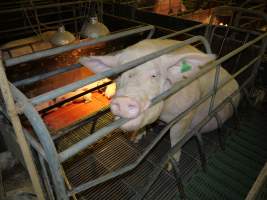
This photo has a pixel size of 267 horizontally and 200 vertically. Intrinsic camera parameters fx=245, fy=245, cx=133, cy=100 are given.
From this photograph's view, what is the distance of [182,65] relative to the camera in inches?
76.0

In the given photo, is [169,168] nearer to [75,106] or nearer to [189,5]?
[75,106]

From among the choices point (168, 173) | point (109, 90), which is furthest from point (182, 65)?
point (109, 90)

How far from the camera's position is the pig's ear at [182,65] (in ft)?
6.02

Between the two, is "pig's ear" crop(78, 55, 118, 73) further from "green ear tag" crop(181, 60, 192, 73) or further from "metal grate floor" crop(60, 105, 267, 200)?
"metal grate floor" crop(60, 105, 267, 200)

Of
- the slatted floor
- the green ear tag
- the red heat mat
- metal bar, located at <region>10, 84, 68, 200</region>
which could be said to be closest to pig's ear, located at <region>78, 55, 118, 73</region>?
the green ear tag

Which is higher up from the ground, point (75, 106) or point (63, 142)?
point (63, 142)

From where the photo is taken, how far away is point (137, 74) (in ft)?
5.96

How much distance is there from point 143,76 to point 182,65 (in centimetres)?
34

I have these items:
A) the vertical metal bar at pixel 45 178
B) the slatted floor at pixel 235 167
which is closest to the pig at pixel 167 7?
the slatted floor at pixel 235 167

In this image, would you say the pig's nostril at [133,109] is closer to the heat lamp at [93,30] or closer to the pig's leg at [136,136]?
the pig's leg at [136,136]

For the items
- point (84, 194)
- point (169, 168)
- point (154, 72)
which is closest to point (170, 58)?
point (154, 72)

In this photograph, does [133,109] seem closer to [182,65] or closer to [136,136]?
[182,65]

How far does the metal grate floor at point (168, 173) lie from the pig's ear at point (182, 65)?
0.96 m

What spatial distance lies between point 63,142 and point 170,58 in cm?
155
